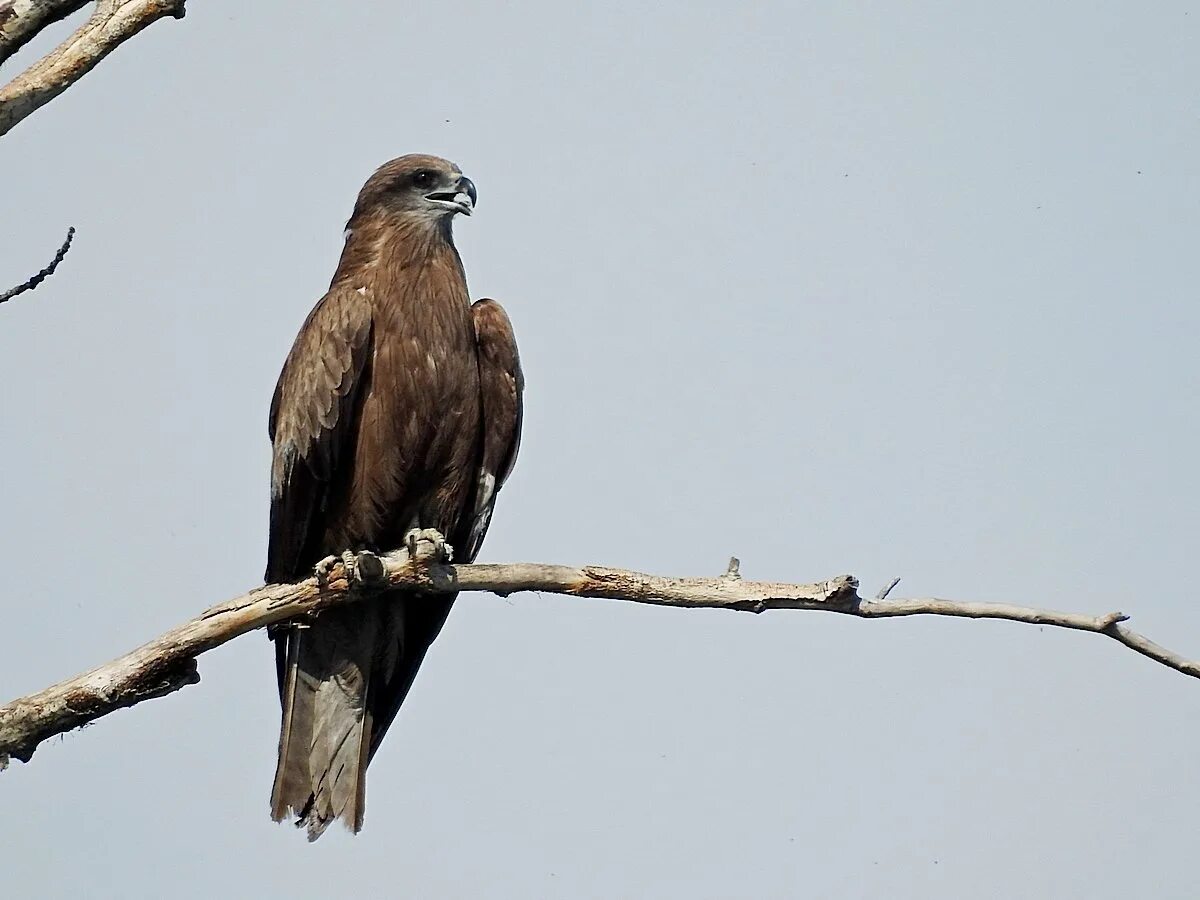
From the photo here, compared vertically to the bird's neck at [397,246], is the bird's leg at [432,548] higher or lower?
lower

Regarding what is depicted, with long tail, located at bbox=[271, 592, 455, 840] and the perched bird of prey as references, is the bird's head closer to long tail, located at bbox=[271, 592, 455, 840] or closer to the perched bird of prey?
the perched bird of prey

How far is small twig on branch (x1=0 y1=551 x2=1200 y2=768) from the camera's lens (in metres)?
5.02

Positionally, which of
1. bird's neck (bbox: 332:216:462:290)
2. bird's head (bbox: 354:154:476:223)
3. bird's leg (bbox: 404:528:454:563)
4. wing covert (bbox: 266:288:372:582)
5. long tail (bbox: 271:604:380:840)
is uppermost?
bird's head (bbox: 354:154:476:223)

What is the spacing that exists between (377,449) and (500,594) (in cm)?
128

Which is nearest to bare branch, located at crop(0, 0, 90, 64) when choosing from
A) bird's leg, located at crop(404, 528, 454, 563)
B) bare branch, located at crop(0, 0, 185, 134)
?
bare branch, located at crop(0, 0, 185, 134)

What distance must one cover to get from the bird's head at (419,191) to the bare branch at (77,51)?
2.21 metres

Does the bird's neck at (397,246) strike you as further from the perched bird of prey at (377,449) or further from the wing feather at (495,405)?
the wing feather at (495,405)

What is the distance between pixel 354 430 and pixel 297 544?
571 mm

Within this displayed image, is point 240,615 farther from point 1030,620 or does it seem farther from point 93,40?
point 1030,620

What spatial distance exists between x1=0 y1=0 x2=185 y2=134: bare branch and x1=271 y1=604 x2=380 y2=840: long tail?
2783 mm

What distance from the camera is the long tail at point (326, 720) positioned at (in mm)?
7016

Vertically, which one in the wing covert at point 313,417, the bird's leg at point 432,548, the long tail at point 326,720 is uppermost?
the wing covert at point 313,417

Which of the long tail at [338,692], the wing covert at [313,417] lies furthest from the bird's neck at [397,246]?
the long tail at [338,692]

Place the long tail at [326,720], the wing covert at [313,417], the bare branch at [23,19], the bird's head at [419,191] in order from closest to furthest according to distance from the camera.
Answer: the bare branch at [23,19]
the wing covert at [313,417]
the long tail at [326,720]
the bird's head at [419,191]
